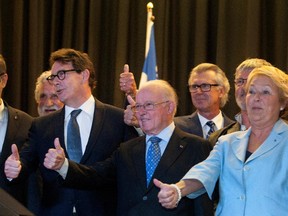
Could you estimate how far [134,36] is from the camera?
6281 mm

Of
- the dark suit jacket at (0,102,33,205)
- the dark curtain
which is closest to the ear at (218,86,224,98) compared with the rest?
the dark curtain

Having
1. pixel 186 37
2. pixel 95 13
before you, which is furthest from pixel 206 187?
pixel 95 13

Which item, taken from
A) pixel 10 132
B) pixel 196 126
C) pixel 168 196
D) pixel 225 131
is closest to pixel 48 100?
pixel 10 132

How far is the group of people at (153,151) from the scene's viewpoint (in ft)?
10.3

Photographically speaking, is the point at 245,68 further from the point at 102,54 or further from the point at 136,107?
the point at 102,54

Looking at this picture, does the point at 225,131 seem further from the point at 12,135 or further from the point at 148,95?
the point at 12,135

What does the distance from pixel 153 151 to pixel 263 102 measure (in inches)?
29.8

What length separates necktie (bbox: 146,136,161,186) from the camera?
12.1 ft

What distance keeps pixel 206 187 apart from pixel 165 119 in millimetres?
760

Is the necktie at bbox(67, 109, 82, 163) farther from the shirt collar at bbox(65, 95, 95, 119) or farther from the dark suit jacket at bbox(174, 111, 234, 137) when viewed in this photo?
the dark suit jacket at bbox(174, 111, 234, 137)

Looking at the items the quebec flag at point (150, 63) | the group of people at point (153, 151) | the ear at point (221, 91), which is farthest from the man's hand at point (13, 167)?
the ear at point (221, 91)

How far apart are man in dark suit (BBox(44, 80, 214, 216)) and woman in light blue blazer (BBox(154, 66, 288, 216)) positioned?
15.4 inches

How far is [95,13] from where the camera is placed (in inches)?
250

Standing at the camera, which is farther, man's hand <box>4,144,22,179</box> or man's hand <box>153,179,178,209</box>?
man's hand <box>4,144,22,179</box>
